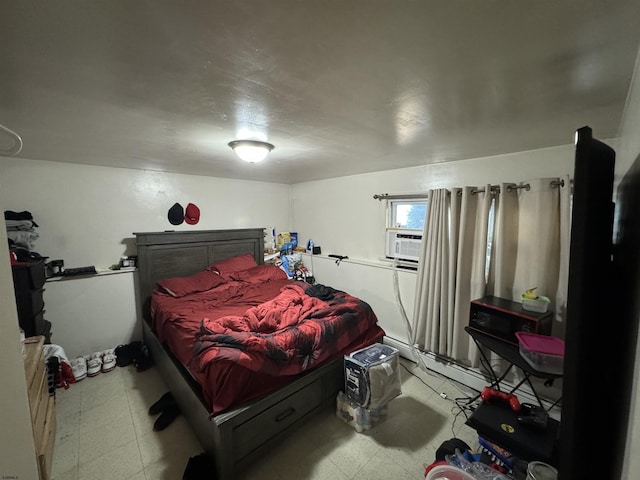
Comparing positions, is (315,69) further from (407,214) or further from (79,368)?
(79,368)

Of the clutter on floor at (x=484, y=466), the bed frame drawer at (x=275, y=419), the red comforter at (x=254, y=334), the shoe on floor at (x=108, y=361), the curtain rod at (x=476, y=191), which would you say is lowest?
the shoe on floor at (x=108, y=361)

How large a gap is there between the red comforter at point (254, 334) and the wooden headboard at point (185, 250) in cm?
29

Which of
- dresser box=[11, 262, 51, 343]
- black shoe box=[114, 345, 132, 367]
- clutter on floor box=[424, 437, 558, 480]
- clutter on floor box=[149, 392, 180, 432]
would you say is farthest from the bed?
clutter on floor box=[424, 437, 558, 480]

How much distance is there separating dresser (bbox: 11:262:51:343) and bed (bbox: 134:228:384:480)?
862mm

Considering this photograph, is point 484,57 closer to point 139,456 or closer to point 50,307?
point 139,456

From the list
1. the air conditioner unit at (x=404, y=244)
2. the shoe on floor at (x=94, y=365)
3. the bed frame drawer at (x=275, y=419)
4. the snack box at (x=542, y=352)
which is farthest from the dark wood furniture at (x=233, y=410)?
the air conditioner unit at (x=404, y=244)

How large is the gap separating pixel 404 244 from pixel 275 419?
7.45ft

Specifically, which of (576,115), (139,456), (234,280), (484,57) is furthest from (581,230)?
(234,280)

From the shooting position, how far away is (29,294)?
2.16 m

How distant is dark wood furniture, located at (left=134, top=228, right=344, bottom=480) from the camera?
1565 millimetres

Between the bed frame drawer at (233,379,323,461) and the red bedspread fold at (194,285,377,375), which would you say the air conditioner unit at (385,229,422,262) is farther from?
the bed frame drawer at (233,379,323,461)

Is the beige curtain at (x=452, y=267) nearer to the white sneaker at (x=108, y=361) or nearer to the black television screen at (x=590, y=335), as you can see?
the black television screen at (x=590, y=335)

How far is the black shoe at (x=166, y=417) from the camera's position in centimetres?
198

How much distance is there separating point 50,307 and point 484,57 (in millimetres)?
4040
